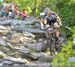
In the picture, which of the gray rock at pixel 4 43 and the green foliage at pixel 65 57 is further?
the gray rock at pixel 4 43

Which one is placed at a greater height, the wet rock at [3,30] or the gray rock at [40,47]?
the wet rock at [3,30]

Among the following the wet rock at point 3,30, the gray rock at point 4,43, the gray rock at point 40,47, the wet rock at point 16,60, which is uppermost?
the wet rock at point 3,30

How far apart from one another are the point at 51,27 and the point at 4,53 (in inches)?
78.2

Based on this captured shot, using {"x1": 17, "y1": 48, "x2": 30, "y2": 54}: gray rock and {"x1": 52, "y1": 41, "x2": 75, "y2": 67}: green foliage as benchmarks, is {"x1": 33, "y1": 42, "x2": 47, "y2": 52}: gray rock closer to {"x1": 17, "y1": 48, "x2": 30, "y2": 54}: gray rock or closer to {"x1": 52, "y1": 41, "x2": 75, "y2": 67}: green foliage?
{"x1": 17, "y1": 48, "x2": 30, "y2": 54}: gray rock

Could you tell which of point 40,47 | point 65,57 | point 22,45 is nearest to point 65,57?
point 65,57

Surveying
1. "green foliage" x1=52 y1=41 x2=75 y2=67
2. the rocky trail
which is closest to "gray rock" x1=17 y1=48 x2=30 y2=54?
the rocky trail

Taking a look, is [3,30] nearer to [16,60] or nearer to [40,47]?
[40,47]

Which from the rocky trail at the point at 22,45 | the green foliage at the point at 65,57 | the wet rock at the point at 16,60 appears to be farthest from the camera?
the rocky trail at the point at 22,45

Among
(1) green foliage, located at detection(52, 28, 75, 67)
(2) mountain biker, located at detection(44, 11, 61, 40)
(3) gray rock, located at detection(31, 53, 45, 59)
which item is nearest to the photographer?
(1) green foliage, located at detection(52, 28, 75, 67)

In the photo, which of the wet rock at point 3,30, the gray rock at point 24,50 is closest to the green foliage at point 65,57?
the gray rock at point 24,50

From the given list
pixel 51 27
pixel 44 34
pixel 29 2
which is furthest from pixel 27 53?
pixel 29 2

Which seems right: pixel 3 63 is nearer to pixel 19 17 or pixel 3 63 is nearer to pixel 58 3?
pixel 19 17

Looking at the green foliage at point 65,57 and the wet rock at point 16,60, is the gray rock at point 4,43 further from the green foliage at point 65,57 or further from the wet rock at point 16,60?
the green foliage at point 65,57

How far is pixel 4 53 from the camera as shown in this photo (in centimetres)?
1362
